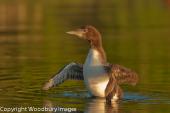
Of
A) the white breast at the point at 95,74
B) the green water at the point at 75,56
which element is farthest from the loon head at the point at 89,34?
the green water at the point at 75,56

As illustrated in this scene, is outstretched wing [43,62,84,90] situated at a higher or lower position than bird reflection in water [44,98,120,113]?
higher

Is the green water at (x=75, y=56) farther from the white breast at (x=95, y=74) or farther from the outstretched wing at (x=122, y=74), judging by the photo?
the outstretched wing at (x=122, y=74)

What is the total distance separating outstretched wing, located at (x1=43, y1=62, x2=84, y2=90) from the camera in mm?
24750

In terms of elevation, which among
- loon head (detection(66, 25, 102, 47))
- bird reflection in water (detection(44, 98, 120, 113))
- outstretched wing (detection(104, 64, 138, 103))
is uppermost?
loon head (detection(66, 25, 102, 47))

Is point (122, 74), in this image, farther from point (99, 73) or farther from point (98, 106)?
point (98, 106)

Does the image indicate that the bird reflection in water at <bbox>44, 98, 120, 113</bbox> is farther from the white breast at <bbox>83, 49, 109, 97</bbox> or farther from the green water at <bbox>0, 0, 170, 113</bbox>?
the white breast at <bbox>83, 49, 109, 97</bbox>

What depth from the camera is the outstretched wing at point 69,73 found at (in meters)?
24.8

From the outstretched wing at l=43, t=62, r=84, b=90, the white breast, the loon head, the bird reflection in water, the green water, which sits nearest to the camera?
the bird reflection in water

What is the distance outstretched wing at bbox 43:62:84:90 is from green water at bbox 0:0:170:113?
344mm

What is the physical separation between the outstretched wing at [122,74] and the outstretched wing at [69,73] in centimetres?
121

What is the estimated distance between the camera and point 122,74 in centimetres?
2398

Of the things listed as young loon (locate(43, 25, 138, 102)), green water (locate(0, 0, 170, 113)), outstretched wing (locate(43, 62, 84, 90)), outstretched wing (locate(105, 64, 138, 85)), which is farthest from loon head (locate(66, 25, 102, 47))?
green water (locate(0, 0, 170, 113))

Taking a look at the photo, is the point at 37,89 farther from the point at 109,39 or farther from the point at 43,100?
the point at 109,39

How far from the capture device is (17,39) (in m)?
48.2
